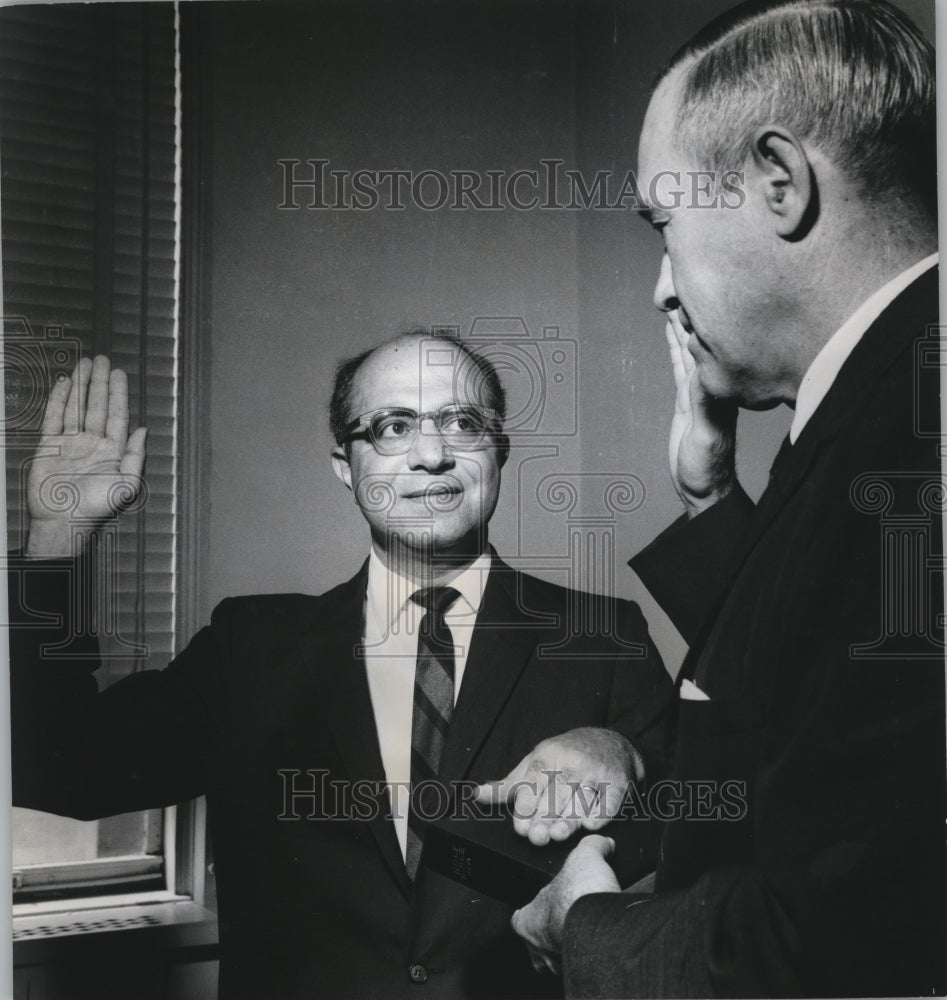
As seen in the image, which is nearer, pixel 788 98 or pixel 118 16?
pixel 788 98

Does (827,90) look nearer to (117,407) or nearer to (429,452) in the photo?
(429,452)

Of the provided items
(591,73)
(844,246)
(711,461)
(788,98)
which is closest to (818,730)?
(711,461)

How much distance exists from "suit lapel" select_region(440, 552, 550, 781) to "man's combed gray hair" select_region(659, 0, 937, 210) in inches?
32.4

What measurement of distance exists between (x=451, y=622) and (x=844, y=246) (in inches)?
36.5

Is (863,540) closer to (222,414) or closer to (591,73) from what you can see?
(591,73)

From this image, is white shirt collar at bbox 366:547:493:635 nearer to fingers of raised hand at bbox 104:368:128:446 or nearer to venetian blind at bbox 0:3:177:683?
venetian blind at bbox 0:3:177:683

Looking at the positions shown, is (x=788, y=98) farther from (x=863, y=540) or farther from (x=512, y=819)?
(x=512, y=819)

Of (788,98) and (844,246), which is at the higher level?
(788,98)

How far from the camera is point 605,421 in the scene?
6.94ft

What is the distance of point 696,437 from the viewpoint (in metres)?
2.10

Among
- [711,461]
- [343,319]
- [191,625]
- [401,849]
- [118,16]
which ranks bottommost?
[401,849]

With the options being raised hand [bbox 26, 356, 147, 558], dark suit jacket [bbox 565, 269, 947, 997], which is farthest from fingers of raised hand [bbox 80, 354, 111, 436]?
dark suit jacket [bbox 565, 269, 947, 997]

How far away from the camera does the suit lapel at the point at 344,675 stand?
211cm

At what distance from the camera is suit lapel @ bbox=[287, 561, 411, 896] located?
2107 mm
